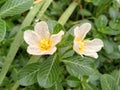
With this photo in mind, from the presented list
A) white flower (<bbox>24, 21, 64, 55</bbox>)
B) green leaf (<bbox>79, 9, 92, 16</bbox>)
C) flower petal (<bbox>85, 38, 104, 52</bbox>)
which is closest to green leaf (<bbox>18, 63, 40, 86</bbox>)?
white flower (<bbox>24, 21, 64, 55</bbox>)

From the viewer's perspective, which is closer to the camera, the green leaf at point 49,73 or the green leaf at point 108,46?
the green leaf at point 49,73

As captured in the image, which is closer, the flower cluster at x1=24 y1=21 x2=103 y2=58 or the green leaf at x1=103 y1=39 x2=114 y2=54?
the flower cluster at x1=24 y1=21 x2=103 y2=58

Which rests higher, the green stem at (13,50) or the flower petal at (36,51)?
the flower petal at (36,51)

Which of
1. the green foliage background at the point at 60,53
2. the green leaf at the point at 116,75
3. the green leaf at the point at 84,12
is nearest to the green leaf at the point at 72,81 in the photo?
the green foliage background at the point at 60,53

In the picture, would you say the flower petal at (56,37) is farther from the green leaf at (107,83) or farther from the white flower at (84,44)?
the green leaf at (107,83)

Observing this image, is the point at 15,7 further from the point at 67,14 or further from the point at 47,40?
the point at 67,14

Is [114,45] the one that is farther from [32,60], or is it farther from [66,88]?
[32,60]

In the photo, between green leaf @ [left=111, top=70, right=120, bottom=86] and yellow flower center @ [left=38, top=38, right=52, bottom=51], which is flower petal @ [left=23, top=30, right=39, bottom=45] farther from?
green leaf @ [left=111, top=70, right=120, bottom=86]

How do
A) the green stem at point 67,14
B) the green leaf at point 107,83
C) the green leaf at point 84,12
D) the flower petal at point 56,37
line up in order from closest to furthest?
the flower petal at point 56,37, the green leaf at point 107,83, the green stem at point 67,14, the green leaf at point 84,12

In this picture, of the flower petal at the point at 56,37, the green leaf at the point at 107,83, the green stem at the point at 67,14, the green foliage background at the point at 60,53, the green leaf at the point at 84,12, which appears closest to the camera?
the flower petal at the point at 56,37
